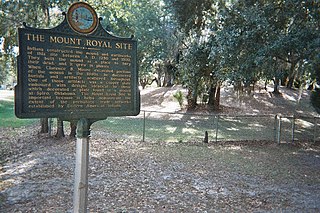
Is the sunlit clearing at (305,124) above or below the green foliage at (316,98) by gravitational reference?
below

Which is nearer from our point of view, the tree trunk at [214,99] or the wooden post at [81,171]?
the wooden post at [81,171]

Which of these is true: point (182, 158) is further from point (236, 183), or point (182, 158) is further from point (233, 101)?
point (233, 101)

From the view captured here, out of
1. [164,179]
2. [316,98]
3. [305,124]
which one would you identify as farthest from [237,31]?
[305,124]

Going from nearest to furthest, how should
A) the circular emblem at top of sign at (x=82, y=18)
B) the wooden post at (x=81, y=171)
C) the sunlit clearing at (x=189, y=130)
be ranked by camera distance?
the circular emblem at top of sign at (x=82, y=18) → the wooden post at (x=81, y=171) → the sunlit clearing at (x=189, y=130)

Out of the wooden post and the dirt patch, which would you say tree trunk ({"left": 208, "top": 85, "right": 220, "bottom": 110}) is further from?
the wooden post

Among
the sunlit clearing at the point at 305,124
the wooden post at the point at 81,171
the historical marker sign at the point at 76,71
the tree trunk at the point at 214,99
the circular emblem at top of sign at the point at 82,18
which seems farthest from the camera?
the tree trunk at the point at 214,99

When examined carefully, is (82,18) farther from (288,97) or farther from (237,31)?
(288,97)

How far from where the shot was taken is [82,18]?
365cm

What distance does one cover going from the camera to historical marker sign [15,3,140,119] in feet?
11.0

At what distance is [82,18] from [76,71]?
2.40 feet

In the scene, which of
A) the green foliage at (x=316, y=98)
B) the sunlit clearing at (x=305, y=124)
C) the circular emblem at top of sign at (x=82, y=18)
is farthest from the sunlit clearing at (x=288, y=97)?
the circular emblem at top of sign at (x=82, y=18)

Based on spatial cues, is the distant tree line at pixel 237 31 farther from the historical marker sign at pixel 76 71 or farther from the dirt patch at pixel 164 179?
the historical marker sign at pixel 76 71

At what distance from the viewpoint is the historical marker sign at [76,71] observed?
11.0 ft

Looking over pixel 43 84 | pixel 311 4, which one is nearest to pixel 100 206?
pixel 43 84
